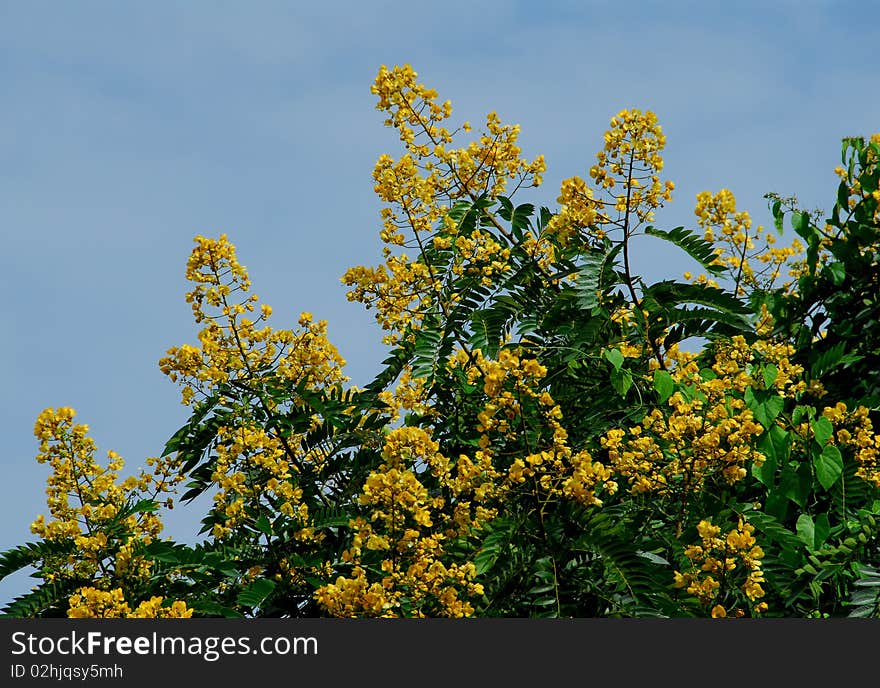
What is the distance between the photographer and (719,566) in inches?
177

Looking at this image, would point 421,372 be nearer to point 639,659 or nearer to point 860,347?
point 639,659

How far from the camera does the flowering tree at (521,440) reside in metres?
4.64

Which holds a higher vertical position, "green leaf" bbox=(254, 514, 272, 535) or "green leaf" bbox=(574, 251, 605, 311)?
"green leaf" bbox=(574, 251, 605, 311)

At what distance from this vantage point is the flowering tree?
15.2ft

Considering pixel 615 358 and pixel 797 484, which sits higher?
pixel 615 358

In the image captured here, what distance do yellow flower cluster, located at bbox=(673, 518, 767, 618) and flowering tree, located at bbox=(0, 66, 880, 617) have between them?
1cm

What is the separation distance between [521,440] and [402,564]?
71 cm

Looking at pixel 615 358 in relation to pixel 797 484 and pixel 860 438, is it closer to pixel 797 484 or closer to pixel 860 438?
pixel 797 484

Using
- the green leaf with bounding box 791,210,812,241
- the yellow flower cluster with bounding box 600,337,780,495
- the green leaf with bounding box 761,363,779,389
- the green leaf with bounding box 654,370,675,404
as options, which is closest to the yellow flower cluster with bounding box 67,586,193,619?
the yellow flower cluster with bounding box 600,337,780,495

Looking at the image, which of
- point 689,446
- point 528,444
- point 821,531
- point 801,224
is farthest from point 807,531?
point 801,224

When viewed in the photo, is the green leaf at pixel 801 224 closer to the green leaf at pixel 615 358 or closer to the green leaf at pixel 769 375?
the green leaf at pixel 769 375

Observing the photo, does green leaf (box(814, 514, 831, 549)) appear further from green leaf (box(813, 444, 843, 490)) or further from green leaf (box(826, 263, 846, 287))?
green leaf (box(826, 263, 846, 287))

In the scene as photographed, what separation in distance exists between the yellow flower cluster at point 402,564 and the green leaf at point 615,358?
107 centimetres

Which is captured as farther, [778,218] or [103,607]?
[778,218]
